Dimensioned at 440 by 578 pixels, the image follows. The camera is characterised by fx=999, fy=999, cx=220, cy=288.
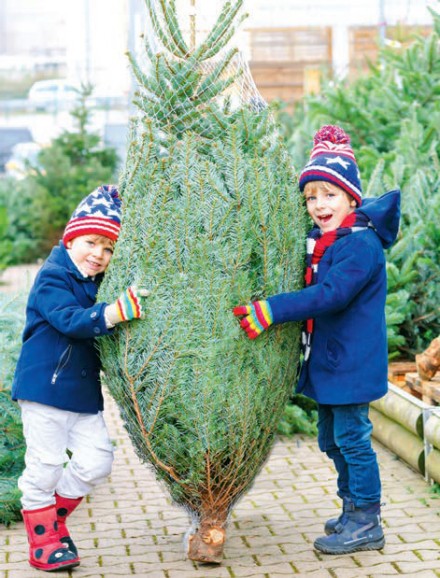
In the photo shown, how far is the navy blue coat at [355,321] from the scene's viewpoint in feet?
13.2

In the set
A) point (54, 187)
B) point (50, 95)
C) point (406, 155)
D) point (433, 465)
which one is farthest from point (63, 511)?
point (50, 95)

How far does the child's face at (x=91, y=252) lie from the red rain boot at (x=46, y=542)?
101 centimetres

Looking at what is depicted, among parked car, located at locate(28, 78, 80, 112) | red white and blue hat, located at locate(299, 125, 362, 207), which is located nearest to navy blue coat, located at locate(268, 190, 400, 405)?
red white and blue hat, located at locate(299, 125, 362, 207)

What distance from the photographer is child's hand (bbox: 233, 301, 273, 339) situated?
3799mm

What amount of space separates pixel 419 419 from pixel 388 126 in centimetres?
452

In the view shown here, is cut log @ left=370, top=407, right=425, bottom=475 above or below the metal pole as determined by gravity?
below

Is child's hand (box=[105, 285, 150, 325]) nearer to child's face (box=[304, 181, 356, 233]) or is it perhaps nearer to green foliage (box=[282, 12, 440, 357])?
child's face (box=[304, 181, 356, 233])

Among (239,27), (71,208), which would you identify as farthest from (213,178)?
(71,208)

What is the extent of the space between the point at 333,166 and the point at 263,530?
1.74 m

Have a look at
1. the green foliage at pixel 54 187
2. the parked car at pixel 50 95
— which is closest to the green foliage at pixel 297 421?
the green foliage at pixel 54 187

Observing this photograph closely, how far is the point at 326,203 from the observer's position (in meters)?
4.10

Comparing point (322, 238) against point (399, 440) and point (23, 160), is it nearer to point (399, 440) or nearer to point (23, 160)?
point (399, 440)

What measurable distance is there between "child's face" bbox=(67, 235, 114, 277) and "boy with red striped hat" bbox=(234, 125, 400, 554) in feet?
2.64

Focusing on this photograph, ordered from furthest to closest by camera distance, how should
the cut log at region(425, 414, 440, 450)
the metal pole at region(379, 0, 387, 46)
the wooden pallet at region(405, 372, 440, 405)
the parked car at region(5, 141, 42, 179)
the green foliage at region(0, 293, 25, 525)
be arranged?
the parked car at region(5, 141, 42, 179) → the metal pole at region(379, 0, 387, 46) → the wooden pallet at region(405, 372, 440, 405) → the cut log at region(425, 414, 440, 450) → the green foliage at region(0, 293, 25, 525)
